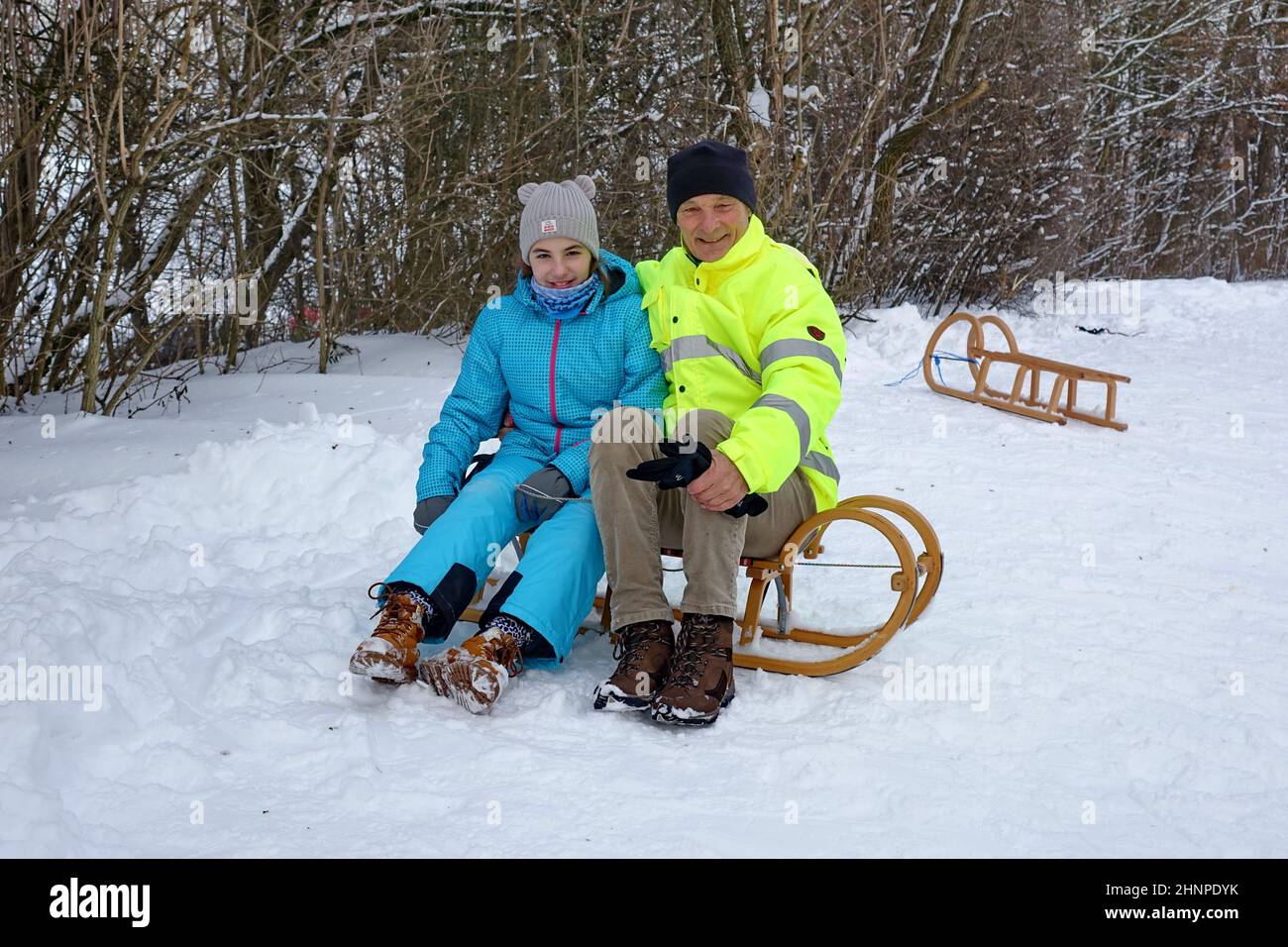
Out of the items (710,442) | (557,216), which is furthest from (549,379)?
(710,442)

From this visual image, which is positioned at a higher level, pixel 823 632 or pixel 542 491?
pixel 542 491

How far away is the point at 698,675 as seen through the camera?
2.59 metres

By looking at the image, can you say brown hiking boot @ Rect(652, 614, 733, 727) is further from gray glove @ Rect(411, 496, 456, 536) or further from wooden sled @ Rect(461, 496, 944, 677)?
gray glove @ Rect(411, 496, 456, 536)

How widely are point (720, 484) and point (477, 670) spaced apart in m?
0.70

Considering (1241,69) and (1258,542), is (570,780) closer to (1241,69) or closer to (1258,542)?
(1258,542)

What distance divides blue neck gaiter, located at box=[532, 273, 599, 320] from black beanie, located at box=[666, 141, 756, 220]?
32 centimetres

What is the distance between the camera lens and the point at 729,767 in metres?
2.38

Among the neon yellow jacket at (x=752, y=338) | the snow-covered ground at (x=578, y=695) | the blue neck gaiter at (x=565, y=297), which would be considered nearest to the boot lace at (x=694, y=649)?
the snow-covered ground at (x=578, y=695)

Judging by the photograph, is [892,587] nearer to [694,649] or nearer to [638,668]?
[694,649]

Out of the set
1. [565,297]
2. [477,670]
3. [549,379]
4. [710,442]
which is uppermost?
[565,297]

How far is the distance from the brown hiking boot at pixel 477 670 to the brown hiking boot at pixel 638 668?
0.23m

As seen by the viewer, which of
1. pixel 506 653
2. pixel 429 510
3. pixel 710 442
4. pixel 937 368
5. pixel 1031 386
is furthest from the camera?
pixel 937 368

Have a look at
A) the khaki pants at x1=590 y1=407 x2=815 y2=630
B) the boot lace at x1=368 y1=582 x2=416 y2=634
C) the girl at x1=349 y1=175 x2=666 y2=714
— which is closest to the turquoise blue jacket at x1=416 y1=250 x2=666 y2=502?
the girl at x1=349 y1=175 x2=666 y2=714

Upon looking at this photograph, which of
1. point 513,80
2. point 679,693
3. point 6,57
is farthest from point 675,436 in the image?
point 513,80
